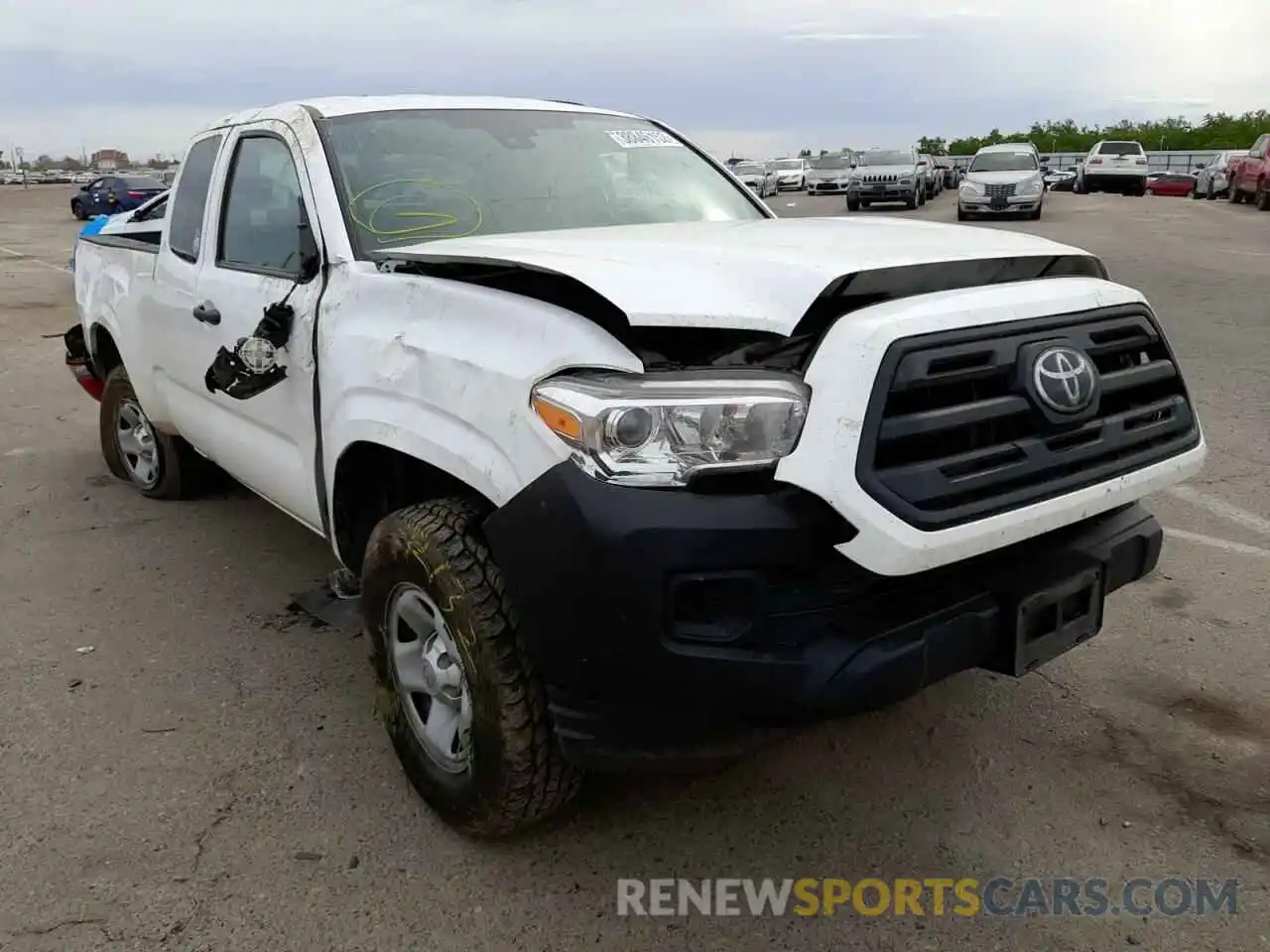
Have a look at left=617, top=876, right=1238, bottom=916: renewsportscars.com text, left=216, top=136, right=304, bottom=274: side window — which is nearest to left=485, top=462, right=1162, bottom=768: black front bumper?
left=617, top=876, right=1238, bottom=916: renewsportscars.com text

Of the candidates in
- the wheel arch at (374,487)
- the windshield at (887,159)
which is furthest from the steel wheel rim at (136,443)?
the windshield at (887,159)

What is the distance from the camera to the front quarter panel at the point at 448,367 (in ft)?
7.27

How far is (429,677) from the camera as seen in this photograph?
8.84ft

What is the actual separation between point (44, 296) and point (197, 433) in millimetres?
13053

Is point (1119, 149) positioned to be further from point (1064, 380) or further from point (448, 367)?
point (448, 367)

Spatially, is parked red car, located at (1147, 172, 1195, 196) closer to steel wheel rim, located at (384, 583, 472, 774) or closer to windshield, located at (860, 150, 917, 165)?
windshield, located at (860, 150, 917, 165)

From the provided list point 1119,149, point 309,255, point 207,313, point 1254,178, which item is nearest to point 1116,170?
point 1119,149

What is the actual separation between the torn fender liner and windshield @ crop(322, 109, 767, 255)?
1.14ft

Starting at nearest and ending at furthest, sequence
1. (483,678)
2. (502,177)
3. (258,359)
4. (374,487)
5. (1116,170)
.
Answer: (483,678) < (374,487) < (258,359) < (502,177) < (1116,170)

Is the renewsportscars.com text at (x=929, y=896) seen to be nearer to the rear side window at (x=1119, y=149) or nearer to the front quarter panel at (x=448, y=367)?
the front quarter panel at (x=448, y=367)

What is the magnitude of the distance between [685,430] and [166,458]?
4.01 meters

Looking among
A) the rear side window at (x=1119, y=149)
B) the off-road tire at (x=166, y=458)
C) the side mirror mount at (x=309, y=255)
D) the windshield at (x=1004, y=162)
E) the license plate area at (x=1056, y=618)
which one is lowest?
the off-road tire at (x=166, y=458)

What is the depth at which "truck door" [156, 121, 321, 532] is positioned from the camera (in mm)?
3180

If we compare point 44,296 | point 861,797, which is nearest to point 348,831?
point 861,797
